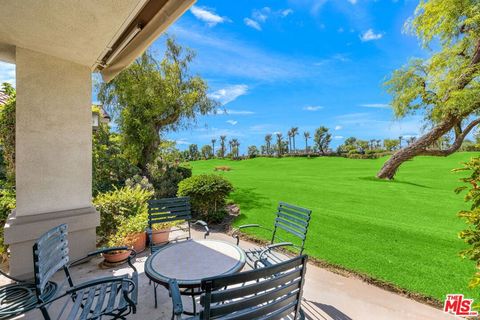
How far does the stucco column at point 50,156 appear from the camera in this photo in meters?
2.86

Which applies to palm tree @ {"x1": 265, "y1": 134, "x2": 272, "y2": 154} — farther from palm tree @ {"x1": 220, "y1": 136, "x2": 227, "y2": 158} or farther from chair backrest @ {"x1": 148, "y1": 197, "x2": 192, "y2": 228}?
chair backrest @ {"x1": 148, "y1": 197, "x2": 192, "y2": 228}

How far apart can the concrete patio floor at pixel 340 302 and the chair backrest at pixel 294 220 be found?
57 centimetres

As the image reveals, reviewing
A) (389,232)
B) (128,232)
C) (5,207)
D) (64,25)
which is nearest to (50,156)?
(5,207)

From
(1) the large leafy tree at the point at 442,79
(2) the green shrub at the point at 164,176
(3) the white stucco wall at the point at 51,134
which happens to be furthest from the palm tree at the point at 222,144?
(3) the white stucco wall at the point at 51,134

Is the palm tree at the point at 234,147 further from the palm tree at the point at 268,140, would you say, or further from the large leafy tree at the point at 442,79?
the large leafy tree at the point at 442,79

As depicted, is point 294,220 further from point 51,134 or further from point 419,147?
point 419,147

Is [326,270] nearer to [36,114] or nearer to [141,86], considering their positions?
[36,114]

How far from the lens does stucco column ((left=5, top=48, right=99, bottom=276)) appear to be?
113 inches

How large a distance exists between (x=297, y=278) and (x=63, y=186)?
3.42 metres

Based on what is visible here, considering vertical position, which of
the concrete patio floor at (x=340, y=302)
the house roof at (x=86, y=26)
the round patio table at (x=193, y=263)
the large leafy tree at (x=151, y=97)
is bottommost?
the concrete patio floor at (x=340, y=302)

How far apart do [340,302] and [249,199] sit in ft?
16.4

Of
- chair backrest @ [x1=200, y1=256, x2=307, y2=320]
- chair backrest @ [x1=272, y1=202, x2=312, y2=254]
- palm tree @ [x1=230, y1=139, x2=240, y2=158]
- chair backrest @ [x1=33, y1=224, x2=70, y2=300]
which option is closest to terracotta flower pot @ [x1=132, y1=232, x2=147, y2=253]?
chair backrest @ [x1=33, y1=224, x2=70, y2=300]

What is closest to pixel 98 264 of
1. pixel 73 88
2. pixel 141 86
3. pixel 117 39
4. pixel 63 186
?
pixel 63 186

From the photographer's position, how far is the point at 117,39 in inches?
104
